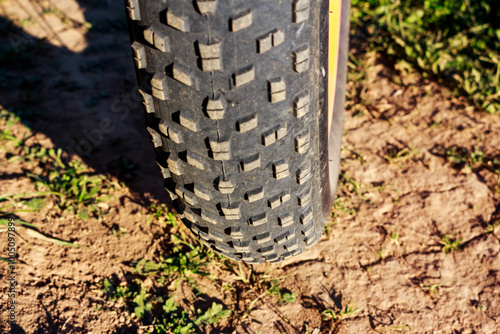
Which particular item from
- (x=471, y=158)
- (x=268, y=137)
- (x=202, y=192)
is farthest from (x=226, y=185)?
(x=471, y=158)

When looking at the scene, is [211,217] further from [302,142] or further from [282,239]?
[302,142]

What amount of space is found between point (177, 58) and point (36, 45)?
8.89 ft

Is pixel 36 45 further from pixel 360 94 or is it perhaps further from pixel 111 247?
pixel 360 94

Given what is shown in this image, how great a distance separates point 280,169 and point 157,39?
52cm

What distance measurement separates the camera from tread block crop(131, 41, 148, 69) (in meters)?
1.08

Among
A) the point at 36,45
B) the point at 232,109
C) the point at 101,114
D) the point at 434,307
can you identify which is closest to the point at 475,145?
the point at 434,307

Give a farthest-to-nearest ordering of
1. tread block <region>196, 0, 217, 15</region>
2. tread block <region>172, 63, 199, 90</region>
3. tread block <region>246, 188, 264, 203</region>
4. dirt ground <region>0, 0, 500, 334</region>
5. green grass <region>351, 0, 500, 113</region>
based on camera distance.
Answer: green grass <region>351, 0, 500, 113</region> < dirt ground <region>0, 0, 500, 334</region> < tread block <region>246, 188, 264, 203</region> < tread block <region>172, 63, 199, 90</region> < tread block <region>196, 0, 217, 15</region>

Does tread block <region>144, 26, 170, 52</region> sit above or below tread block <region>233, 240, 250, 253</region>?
above

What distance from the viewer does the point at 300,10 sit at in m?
1.02

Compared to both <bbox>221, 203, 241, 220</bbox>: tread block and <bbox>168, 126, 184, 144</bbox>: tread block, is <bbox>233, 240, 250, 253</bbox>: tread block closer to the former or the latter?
<bbox>221, 203, 241, 220</bbox>: tread block

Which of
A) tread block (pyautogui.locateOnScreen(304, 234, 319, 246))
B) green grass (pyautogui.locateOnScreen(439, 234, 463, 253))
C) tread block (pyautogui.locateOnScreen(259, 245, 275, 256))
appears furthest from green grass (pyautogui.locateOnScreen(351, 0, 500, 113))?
tread block (pyautogui.locateOnScreen(259, 245, 275, 256))

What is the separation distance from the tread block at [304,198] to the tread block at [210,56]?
567mm

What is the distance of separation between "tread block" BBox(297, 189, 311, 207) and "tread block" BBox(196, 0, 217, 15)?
0.69 meters

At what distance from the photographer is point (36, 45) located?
3.17 metres
